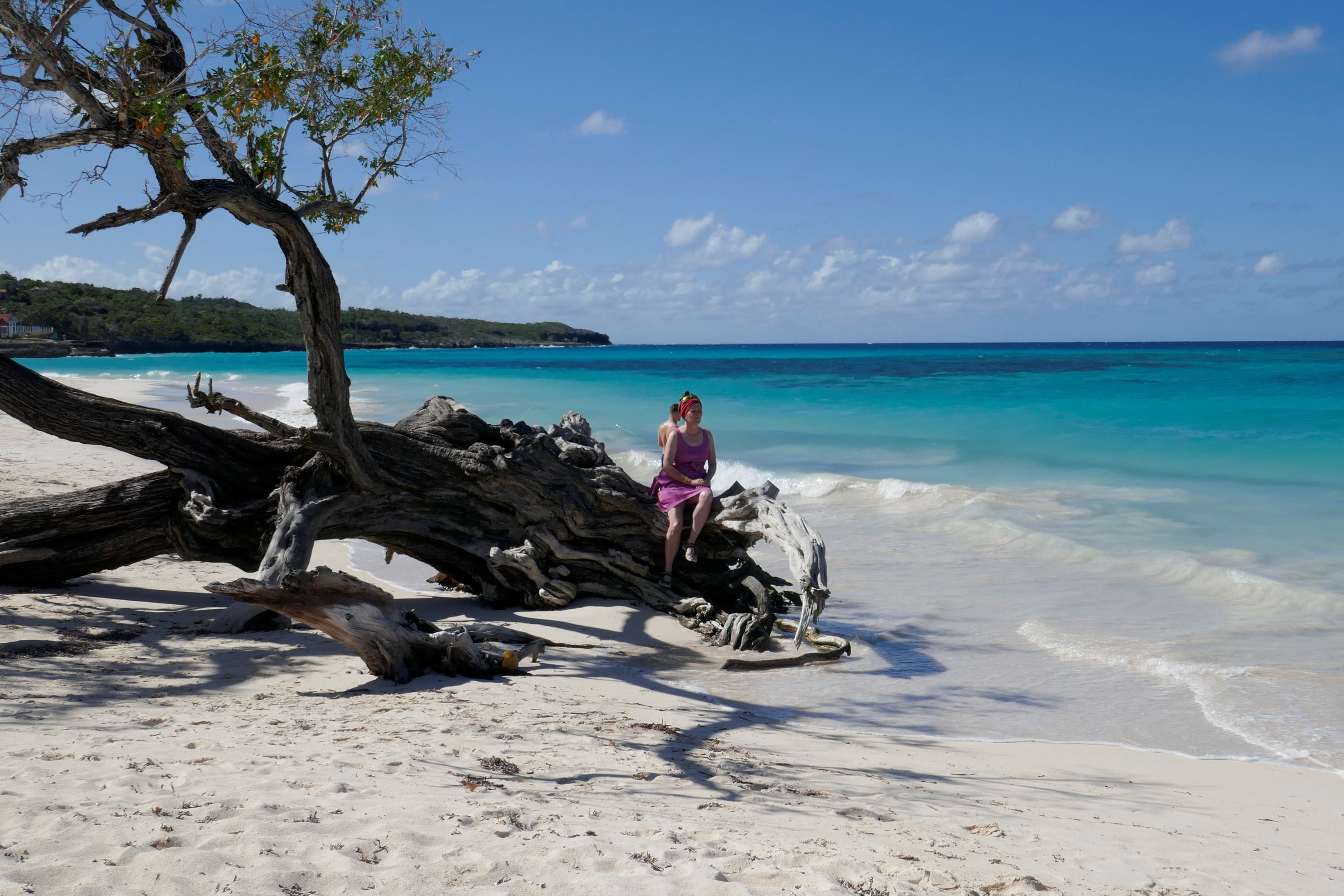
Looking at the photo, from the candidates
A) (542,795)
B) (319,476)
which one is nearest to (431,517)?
(319,476)

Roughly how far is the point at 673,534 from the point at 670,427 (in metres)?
0.94

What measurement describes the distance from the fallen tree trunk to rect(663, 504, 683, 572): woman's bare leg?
184 mm

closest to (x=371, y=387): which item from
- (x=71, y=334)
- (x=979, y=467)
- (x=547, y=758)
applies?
(x=979, y=467)

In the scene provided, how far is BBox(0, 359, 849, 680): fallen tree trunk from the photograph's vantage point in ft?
22.3

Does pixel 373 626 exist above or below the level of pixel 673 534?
below

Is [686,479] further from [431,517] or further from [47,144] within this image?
[47,144]

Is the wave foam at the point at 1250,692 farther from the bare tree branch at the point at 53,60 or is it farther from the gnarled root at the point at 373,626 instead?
the bare tree branch at the point at 53,60

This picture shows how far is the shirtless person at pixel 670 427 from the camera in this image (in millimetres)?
7898

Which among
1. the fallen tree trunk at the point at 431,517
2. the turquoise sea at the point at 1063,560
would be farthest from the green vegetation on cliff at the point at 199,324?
the fallen tree trunk at the point at 431,517

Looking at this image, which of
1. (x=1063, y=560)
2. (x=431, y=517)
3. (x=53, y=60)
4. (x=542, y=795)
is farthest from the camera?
(x=1063, y=560)

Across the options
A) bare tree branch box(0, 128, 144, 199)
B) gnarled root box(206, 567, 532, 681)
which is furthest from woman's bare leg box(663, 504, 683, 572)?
bare tree branch box(0, 128, 144, 199)

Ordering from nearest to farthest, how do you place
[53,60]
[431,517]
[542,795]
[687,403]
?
[542,795]
[53,60]
[431,517]
[687,403]

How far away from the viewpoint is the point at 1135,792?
15.1 feet

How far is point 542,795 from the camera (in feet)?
12.4
